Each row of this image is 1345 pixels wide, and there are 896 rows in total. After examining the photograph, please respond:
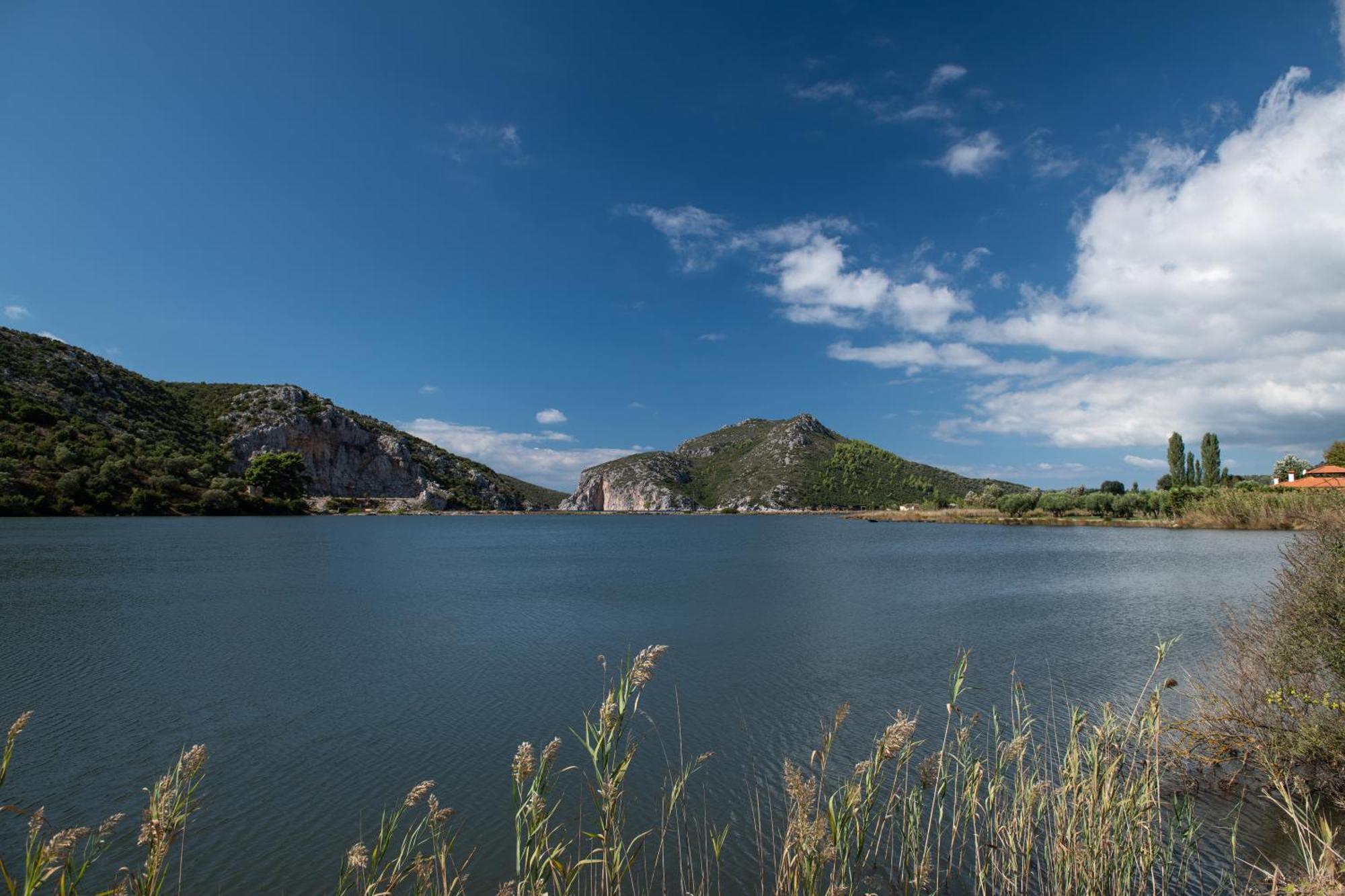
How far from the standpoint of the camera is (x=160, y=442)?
9006 centimetres

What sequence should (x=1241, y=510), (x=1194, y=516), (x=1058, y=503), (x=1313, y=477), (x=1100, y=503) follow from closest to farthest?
1. (x=1241, y=510)
2. (x=1194, y=516)
3. (x=1313, y=477)
4. (x=1100, y=503)
5. (x=1058, y=503)

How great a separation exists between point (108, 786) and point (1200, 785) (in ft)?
46.1

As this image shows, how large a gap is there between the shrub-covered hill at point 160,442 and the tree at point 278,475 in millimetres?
3605

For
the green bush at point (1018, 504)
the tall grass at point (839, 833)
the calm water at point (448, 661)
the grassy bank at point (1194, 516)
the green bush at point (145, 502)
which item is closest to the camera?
the tall grass at point (839, 833)

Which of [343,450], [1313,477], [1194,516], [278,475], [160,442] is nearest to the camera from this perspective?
[1194,516]

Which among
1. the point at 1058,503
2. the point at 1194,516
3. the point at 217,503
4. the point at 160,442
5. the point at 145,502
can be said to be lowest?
the point at 217,503

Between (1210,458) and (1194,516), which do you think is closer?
(1194,516)

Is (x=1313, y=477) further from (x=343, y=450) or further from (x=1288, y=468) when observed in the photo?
(x=343, y=450)

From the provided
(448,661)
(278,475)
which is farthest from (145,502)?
(448,661)

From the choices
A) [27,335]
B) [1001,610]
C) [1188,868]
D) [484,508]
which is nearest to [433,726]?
[1188,868]

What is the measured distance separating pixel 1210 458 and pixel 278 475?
Result: 145019 mm

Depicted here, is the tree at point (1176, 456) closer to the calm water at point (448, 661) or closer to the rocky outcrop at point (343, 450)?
the calm water at point (448, 661)

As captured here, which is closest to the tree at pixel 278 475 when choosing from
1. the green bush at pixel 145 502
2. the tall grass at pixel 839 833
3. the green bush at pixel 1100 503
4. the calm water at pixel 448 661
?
the green bush at pixel 145 502

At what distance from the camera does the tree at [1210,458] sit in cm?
10381
